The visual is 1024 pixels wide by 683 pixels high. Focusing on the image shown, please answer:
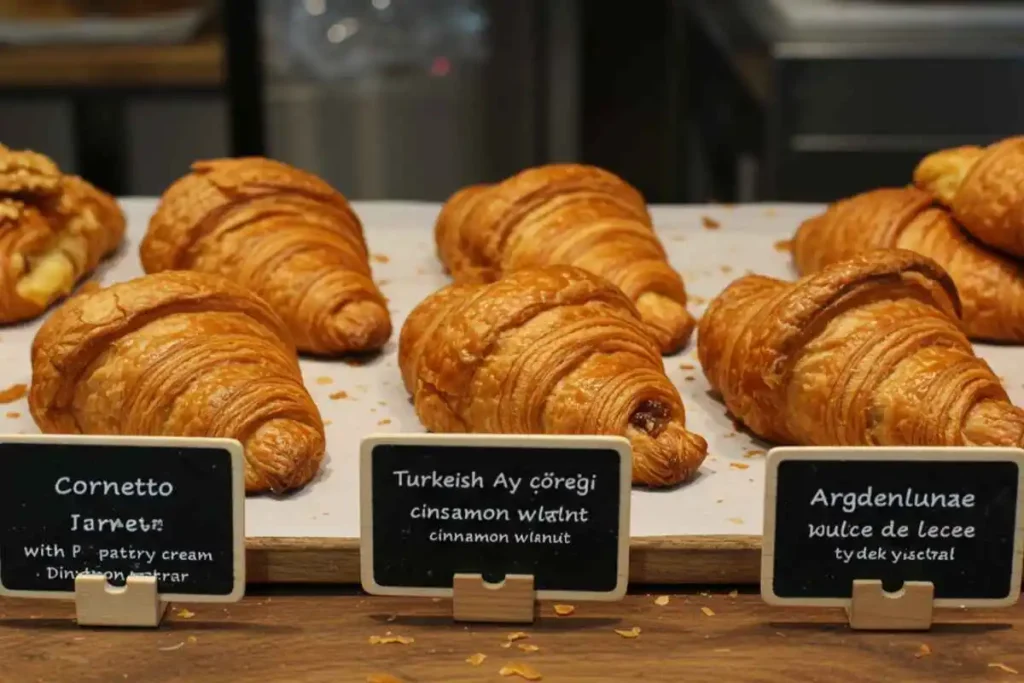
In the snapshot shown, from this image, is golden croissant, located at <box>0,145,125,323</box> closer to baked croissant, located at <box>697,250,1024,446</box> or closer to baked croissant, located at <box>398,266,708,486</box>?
baked croissant, located at <box>398,266,708,486</box>

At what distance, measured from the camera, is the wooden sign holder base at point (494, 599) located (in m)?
1.16

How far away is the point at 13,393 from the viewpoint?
1604 mm

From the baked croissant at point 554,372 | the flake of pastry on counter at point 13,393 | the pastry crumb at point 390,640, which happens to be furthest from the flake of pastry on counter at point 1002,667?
the flake of pastry on counter at point 13,393

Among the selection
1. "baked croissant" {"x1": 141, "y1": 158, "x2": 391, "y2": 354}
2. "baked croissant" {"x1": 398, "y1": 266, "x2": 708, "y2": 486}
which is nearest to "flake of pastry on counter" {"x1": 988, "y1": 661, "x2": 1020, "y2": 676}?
"baked croissant" {"x1": 398, "y1": 266, "x2": 708, "y2": 486}

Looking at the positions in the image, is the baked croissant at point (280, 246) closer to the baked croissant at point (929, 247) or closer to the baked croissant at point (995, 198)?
the baked croissant at point (929, 247)

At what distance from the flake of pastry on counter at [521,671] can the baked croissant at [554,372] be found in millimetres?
300

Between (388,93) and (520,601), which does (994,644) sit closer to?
(520,601)

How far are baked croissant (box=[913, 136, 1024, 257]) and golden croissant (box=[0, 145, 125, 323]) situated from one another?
122 cm

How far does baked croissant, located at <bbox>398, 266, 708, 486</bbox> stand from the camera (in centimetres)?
137

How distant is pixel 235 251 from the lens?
1790 mm

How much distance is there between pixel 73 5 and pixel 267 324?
2.07 m

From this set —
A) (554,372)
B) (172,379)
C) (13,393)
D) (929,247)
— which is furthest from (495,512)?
(929,247)

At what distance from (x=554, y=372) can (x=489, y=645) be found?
34 centimetres

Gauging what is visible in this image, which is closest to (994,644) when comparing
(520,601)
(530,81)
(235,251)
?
(520,601)
